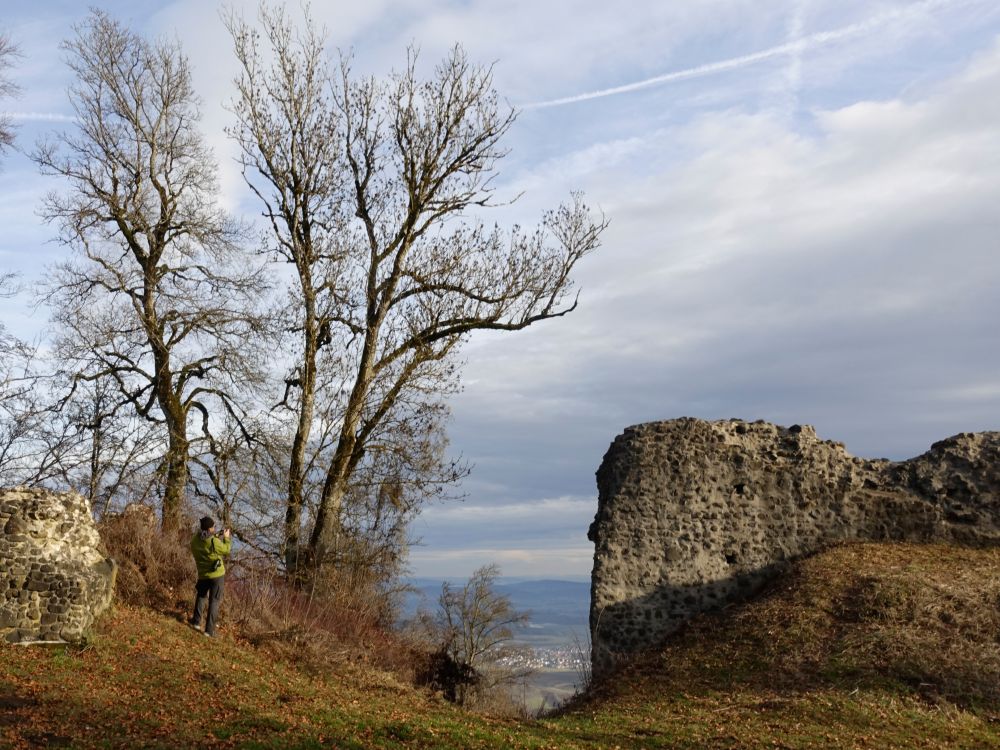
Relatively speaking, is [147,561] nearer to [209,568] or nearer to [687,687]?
[209,568]

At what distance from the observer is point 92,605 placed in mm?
13359

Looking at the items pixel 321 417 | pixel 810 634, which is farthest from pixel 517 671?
pixel 810 634

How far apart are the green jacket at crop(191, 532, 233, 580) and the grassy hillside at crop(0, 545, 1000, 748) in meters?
1.07

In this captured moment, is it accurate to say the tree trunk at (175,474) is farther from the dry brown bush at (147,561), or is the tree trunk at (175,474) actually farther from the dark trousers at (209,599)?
the dark trousers at (209,599)

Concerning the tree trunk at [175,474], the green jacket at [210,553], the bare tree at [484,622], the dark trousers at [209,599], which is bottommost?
the bare tree at [484,622]

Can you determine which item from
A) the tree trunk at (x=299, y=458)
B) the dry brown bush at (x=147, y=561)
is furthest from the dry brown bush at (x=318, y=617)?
the dry brown bush at (x=147, y=561)

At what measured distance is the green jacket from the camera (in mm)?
14336

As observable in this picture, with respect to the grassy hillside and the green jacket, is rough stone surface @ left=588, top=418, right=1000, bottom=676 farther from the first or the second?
the green jacket

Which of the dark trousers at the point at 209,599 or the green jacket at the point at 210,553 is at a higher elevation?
the green jacket at the point at 210,553

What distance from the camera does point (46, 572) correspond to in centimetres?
1313

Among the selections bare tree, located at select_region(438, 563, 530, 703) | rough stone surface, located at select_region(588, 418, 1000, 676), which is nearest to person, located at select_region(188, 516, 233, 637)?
rough stone surface, located at select_region(588, 418, 1000, 676)

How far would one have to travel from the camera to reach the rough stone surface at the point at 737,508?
683 inches

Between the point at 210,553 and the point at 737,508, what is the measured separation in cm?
1066

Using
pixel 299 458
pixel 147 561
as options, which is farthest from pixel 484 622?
pixel 147 561
